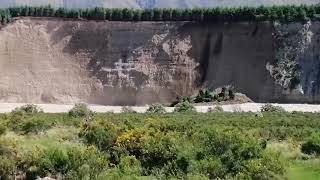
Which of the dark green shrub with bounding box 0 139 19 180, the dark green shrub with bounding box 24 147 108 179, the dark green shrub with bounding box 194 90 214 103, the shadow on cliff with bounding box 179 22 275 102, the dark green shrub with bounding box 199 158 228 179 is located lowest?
the dark green shrub with bounding box 194 90 214 103

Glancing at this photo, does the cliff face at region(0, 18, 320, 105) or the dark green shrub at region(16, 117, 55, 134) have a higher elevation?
the dark green shrub at region(16, 117, 55, 134)

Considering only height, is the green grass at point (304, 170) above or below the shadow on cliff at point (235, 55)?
above

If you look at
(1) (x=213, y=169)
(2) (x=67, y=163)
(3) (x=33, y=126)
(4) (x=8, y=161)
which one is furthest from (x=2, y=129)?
(1) (x=213, y=169)

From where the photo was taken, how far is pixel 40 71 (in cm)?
8706

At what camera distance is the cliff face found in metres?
81.7

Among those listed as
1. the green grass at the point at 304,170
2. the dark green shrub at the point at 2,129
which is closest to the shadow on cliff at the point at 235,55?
the dark green shrub at the point at 2,129

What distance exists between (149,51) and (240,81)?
39.0ft

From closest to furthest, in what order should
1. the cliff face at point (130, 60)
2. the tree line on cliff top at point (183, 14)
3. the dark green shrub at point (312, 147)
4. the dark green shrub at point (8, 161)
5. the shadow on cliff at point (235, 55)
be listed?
the dark green shrub at point (8, 161)
the dark green shrub at point (312, 147)
the shadow on cliff at point (235, 55)
the tree line on cliff top at point (183, 14)
the cliff face at point (130, 60)

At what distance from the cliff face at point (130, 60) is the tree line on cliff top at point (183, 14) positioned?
935 millimetres

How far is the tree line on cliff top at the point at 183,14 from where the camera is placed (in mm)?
81125

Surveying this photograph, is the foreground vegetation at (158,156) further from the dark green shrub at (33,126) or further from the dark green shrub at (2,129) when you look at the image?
the dark green shrub at (33,126)

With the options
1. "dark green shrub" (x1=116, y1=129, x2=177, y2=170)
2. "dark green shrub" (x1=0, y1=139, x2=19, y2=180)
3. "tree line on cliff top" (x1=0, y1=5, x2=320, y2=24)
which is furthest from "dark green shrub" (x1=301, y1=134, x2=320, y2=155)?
Answer: "tree line on cliff top" (x1=0, y1=5, x2=320, y2=24)

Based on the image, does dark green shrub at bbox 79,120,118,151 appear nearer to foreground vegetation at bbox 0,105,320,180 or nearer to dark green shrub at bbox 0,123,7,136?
foreground vegetation at bbox 0,105,320,180

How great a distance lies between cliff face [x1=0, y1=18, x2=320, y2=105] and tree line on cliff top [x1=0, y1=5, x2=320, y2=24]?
3.07ft
